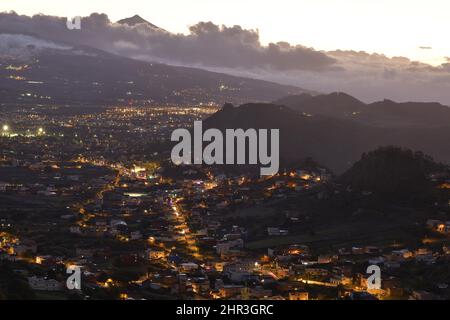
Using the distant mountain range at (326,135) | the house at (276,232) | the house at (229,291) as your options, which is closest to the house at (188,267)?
the house at (229,291)

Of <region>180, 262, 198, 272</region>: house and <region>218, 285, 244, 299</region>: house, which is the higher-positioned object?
<region>218, 285, 244, 299</region>: house

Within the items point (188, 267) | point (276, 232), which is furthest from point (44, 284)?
point (276, 232)

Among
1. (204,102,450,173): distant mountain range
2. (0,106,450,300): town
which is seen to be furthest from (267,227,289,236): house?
(204,102,450,173): distant mountain range

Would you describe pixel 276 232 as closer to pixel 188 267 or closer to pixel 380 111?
pixel 188 267

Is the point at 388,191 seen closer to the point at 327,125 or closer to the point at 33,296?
the point at 33,296

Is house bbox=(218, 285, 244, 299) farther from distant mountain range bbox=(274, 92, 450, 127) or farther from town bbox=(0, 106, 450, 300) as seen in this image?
distant mountain range bbox=(274, 92, 450, 127)
